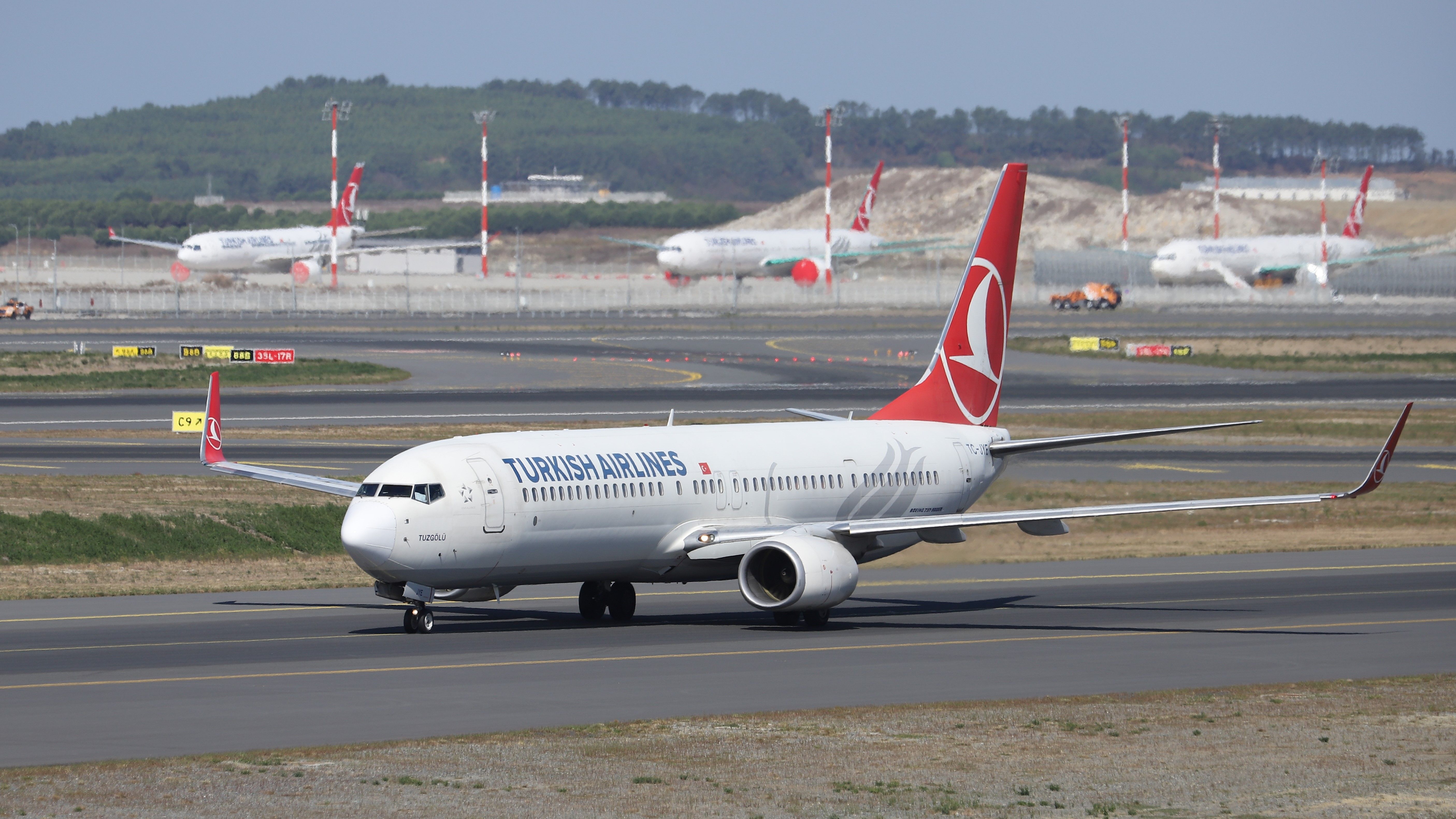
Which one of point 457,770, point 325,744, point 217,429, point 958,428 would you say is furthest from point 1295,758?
point 217,429

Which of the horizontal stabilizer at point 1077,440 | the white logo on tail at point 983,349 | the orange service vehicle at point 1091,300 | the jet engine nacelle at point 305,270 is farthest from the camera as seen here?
the jet engine nacelle at point 305,270

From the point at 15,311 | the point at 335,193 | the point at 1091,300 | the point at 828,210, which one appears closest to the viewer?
the point at 15,311

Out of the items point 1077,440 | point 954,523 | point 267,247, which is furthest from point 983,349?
point 267,247

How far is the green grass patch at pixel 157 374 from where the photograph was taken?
296ft

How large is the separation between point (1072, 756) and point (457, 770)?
780cm

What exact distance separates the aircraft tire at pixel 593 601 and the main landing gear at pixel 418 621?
3802 millimetres

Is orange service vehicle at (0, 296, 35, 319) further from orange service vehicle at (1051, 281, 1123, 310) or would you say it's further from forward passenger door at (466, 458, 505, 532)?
forward passenger door at (466, 458, 505, 532)

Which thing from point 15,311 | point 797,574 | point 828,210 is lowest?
point 797,574

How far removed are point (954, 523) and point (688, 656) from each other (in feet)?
22.5

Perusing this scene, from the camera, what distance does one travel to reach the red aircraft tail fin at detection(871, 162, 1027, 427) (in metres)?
42.5

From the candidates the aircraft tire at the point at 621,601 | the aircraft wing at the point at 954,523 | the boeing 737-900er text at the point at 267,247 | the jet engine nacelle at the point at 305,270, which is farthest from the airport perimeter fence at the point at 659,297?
the aircraft wing at the point at 954,523

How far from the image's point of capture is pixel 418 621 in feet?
113

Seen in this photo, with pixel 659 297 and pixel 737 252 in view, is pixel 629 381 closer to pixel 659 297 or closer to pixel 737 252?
pixel 659 297

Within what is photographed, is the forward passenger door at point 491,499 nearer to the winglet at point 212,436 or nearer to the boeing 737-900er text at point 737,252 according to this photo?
the winglet at point 212,436
